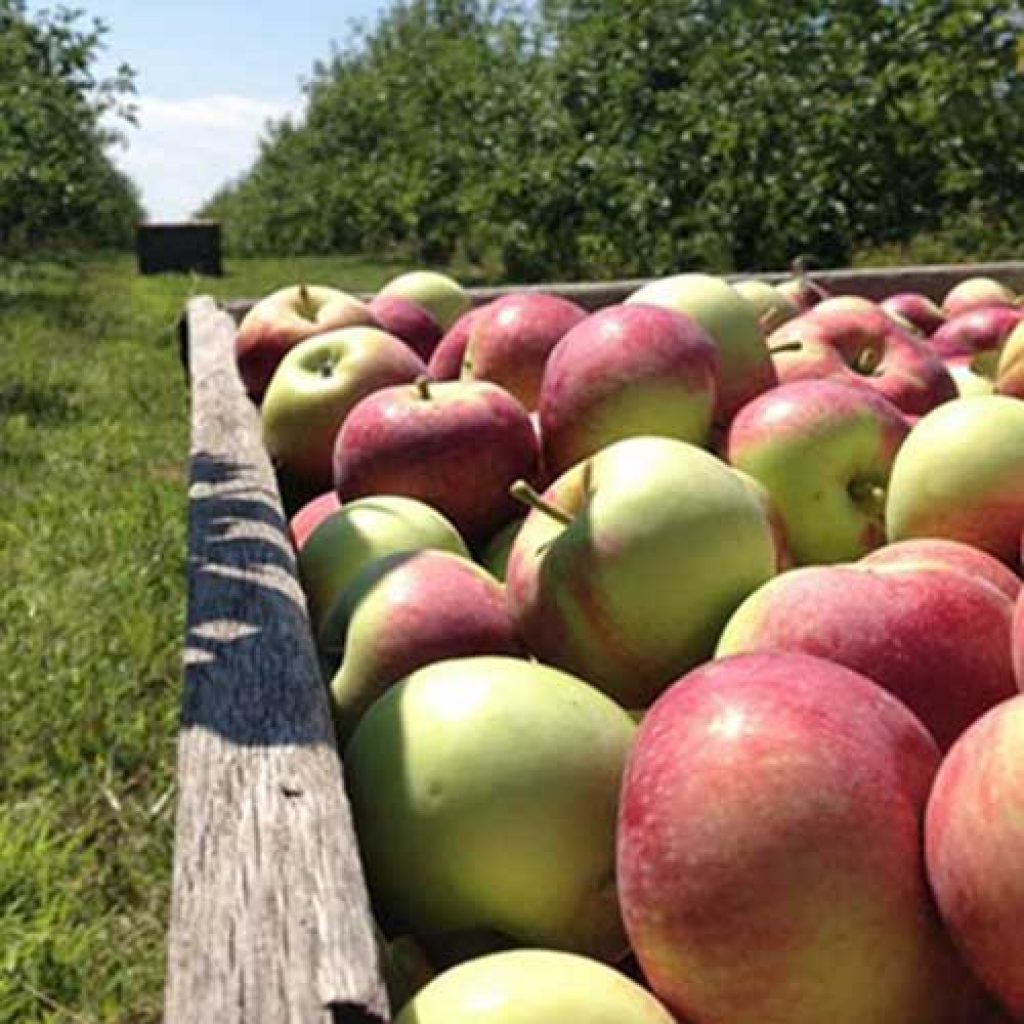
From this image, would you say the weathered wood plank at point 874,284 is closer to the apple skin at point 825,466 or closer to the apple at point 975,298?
the apple at point 975,298

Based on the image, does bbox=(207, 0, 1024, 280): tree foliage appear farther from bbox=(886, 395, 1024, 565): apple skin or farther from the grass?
bbox=(886, 395, 1024, 565): apple skin

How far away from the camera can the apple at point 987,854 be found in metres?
0.79

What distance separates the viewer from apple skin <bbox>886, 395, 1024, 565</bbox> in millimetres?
1392

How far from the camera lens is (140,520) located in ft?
14.0

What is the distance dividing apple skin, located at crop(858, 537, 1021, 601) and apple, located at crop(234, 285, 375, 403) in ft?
4.49

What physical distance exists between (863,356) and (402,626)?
97 cm

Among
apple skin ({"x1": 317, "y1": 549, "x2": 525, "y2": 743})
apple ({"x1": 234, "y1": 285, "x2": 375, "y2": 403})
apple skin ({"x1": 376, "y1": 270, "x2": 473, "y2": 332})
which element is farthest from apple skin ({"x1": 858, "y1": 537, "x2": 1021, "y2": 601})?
apple skin ({"x1": 376, "y1": 270, "x2": 473, "y2": 332})

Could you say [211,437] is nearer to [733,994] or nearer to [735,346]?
[735,346]

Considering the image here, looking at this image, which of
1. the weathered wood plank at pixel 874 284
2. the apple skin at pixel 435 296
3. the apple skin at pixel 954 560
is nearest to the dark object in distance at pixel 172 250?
the weathered wood plank at pixel 874 284

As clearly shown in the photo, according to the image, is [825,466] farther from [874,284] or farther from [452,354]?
[874,284]

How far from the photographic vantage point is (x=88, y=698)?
2.84m

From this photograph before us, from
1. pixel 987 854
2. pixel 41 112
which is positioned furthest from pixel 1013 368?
pixel 41 112

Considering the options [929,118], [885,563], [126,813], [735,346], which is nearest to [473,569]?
[885,563]

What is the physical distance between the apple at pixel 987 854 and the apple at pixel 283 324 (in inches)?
68.9
